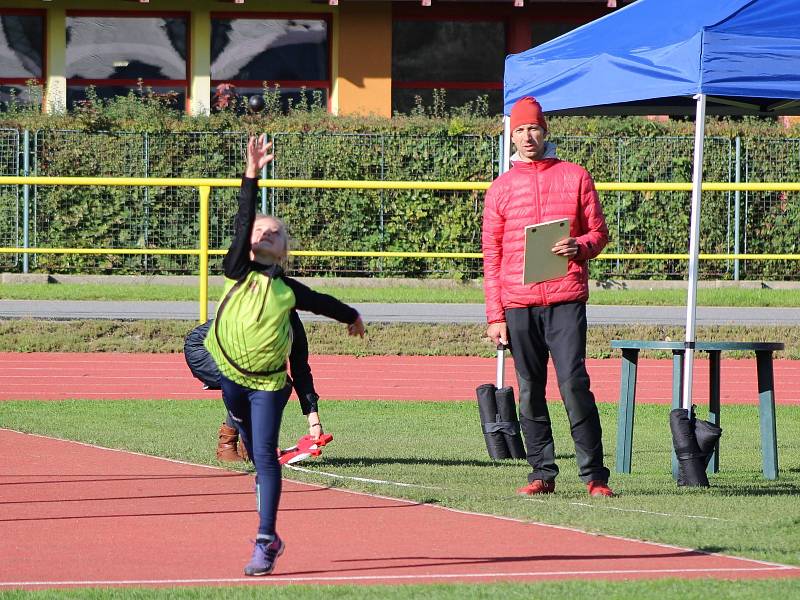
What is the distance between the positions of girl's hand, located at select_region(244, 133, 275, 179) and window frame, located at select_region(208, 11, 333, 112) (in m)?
22.6

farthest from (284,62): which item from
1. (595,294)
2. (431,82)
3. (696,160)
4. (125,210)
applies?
(696,160)

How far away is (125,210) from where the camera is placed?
76.9 feet

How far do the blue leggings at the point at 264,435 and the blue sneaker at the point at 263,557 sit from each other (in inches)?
1.9

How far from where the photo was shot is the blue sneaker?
240 inches

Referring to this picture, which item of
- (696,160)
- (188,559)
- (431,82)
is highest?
(431,82)

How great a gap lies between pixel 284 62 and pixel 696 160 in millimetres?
20701

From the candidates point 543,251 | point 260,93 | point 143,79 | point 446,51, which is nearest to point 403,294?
point 260,93

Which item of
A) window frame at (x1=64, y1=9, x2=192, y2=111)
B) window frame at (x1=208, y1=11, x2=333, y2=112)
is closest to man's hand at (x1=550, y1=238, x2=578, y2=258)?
window frame at (x1=208, y1=11, x2=333, y2=112)

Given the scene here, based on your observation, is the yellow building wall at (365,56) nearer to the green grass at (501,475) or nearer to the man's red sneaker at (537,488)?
the green grass at (501,475)

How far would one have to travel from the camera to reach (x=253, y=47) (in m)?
29.0

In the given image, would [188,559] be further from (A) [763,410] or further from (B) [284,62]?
(B) [284,62]

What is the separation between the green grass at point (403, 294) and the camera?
20.8 meters

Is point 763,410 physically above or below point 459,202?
below

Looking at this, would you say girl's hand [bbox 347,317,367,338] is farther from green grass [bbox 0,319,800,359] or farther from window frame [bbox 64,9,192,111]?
window frame [bbox 64,9,192,111]
